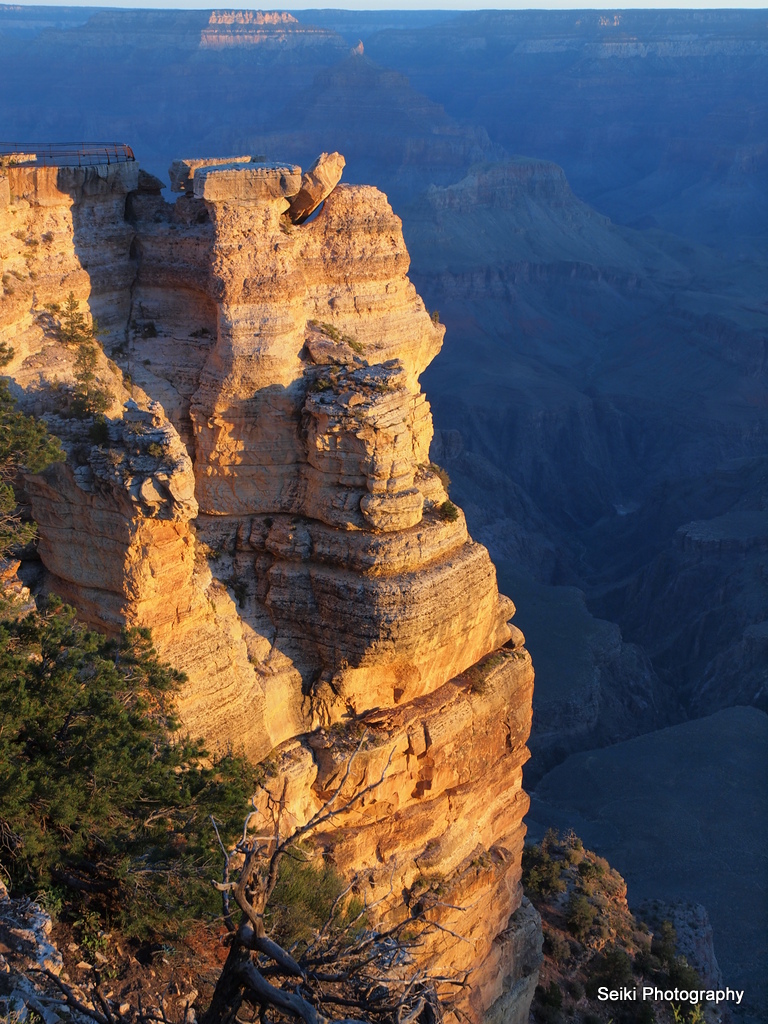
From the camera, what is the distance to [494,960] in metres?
26.6

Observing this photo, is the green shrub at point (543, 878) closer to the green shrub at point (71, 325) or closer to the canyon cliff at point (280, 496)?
the canyon cliff at point (280, 496)

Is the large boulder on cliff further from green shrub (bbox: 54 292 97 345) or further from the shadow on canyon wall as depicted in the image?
the shadow on canyon wall

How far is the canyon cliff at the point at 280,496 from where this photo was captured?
2036 cm

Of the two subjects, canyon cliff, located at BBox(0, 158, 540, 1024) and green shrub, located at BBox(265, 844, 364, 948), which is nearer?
green shrub, located at BBox(265, 844, 364, 948)

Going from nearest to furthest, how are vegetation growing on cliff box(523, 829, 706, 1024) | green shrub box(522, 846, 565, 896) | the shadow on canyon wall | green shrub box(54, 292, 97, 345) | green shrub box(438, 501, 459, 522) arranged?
green shrub box(54, 292, 97, 345)
green shrub box(438, 501, 459, 522)
vegetation growing on cliff box(523, 829, 706, 1024)
green shrub box(522, 846, 565, 896)
the shadow on canyon wall

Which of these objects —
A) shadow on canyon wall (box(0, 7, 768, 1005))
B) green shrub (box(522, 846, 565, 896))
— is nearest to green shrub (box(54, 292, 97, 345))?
green shrub (box(522, 846, 565, 896))

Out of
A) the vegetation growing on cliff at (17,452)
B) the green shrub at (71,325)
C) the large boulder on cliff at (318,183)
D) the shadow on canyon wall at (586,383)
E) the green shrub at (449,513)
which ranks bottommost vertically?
the vegetation growing on cliff at (17,452)

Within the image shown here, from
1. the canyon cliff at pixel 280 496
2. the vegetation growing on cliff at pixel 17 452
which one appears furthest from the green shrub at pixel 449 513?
the vegetation growing on cliff at pixel 17 452

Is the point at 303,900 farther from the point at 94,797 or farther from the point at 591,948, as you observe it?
the point at 591,948

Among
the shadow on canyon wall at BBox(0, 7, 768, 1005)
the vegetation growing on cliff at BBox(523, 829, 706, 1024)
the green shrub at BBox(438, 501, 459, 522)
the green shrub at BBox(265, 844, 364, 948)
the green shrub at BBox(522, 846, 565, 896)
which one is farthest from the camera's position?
the shadow on canyon wall at BBox(0, 7, 768, 1005)

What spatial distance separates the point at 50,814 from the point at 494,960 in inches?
625

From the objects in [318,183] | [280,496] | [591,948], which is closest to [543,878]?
[591,948]

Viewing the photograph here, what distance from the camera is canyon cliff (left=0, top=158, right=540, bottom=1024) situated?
20.4 m

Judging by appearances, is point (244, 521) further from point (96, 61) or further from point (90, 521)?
point (96, 61)
